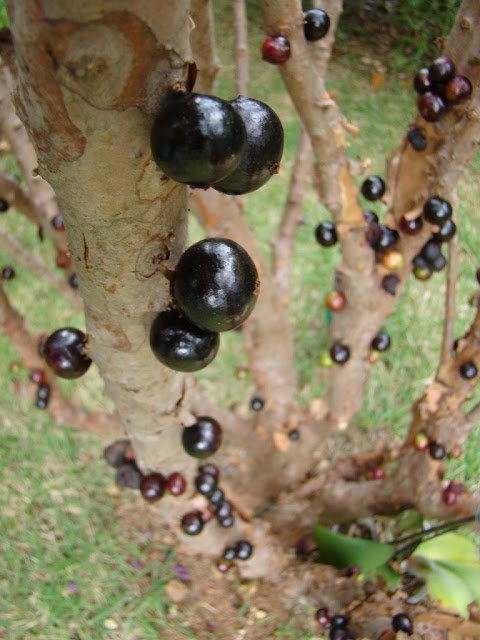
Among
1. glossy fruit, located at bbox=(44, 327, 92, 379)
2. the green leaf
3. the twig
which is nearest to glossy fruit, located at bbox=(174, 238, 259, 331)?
glossy fruit, located at bbox=(44, 327, 92, 379)

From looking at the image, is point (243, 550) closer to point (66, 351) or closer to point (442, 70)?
point (66, 351)

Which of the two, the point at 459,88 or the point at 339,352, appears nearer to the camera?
the point at 459,88

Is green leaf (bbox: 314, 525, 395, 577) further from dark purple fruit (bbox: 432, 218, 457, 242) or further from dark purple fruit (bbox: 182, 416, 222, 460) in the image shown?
dark purple fruit (bbox: 432, 218, 457, 242)

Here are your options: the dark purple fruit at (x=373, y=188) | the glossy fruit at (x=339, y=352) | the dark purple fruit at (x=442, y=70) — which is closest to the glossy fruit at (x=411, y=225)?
the dark purple fruit at (x=373, y=188)

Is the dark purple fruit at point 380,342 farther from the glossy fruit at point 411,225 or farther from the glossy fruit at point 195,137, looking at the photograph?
the glossy fruit at point 195,137

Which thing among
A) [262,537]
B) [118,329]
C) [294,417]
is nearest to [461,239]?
[294,417]

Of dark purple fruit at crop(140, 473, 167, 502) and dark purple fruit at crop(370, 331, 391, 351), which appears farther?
dark purple fruit at crop(370, 331, 391, 351)

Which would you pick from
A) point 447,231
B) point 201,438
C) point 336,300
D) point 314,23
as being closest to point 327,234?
point 336,300
